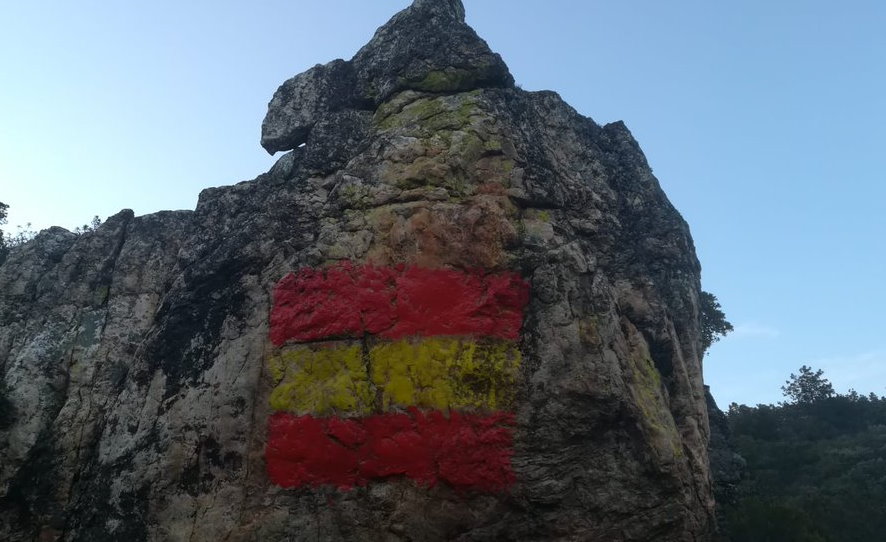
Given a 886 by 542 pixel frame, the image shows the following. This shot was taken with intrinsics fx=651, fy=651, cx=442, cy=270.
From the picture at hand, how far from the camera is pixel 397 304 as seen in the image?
12461 mm

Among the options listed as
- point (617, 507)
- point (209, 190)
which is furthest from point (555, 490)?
point (209, 190)

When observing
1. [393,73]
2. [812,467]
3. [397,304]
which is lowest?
[812,467]

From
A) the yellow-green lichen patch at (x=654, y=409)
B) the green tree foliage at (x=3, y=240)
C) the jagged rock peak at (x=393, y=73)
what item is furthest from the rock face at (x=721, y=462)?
the green tree foliage at (x=3, y=240)

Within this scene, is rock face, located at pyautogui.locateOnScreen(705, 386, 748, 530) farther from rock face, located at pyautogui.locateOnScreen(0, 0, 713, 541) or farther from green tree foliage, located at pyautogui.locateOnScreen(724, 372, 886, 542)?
rock face, located at pyautogui.locateOnScreen(0, 0, 713, 541)

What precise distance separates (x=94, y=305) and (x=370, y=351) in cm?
874

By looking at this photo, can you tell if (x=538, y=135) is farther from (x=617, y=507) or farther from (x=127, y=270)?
(x=127, y=270)

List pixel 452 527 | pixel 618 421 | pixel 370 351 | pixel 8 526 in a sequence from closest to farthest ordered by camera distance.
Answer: pixel 452 527 < pixel 618 421 < pixel 370 351 < pixel 8 526

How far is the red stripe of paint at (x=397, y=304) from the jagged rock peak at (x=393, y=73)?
17.0 ft

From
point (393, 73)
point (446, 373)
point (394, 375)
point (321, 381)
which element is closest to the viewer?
point (446, 373)

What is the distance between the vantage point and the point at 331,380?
12.0 m

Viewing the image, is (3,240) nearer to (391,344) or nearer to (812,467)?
(391,344)

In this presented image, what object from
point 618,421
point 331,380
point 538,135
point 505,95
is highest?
point 505,95

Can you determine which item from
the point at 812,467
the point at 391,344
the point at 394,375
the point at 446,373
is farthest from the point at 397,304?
the point at 812,467

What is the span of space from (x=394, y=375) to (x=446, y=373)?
957 millimetres
